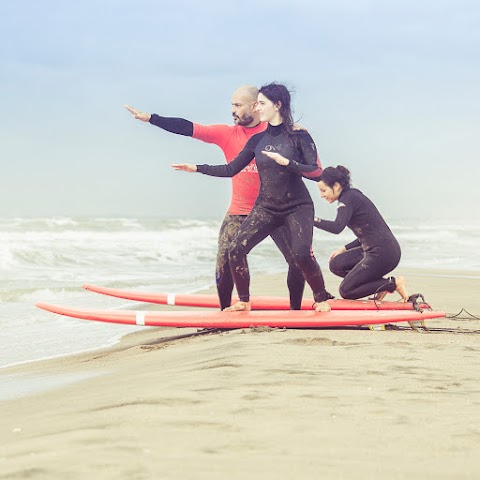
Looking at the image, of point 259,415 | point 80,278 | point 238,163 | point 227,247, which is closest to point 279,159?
point 238,163

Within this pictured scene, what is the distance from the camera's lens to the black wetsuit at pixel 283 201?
5.71 meters

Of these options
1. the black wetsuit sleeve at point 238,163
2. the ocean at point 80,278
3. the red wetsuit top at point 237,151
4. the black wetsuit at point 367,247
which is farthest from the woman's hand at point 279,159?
the ocean at point 80,278

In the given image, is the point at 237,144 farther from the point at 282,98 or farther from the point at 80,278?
the point at 80,278

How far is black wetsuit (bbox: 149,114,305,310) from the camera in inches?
238

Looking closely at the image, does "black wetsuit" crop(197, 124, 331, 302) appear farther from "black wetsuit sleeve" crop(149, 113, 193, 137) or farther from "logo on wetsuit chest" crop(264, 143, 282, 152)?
"black wetsuit sleeve" crop(149, 113, 193, 137)

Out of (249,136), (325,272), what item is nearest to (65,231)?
(325,272)

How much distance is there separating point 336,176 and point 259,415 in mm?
3615

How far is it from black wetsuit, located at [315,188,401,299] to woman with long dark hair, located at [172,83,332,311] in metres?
0.54

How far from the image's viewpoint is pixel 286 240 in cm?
594

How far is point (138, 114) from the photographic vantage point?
5980mm

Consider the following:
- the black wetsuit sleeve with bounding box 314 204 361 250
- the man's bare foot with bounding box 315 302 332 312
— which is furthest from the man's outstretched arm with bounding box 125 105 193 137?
the man's bare foot with bounding box 315 302 332 312

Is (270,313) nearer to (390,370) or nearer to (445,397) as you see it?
(390,370)

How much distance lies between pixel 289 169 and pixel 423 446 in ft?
11.0

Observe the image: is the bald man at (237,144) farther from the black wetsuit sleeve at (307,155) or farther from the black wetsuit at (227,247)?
the black wetsuit sleeve at (307,155)
